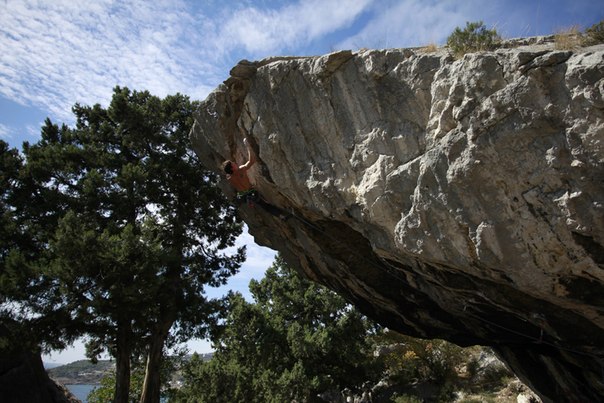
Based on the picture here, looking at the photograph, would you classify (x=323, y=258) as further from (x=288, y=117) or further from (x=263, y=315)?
(x=263, y=315)

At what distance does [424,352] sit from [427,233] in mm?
21820

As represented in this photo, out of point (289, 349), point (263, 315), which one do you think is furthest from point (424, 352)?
point (263, 315)

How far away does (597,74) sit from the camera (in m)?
5.35

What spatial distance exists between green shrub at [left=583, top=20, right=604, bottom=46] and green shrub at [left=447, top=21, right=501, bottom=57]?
1.34 meters

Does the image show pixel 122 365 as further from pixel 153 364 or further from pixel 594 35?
pixel 594 35

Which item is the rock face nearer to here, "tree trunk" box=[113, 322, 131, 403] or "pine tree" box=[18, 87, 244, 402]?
"pine tree" box=[18, 87, 244, 402]

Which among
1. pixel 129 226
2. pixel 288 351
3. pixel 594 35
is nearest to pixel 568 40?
pixel 594 35

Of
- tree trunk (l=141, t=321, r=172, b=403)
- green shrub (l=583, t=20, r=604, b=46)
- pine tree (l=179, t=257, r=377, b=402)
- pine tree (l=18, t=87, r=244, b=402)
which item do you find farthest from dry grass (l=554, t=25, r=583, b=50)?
pine tree (l=179, t=257, r=377, b=402)

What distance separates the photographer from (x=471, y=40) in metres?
6.95

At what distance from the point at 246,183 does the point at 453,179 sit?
17.8 feet

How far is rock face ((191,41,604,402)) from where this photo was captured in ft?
18.8

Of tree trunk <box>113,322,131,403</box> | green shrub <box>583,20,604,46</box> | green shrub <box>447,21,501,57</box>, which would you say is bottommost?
tree trunk <box>113,322,131,403</box>

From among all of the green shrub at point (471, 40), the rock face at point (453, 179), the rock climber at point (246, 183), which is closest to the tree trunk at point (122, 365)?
the rock climber at point (246, 183)

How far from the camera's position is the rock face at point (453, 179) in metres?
5.73
